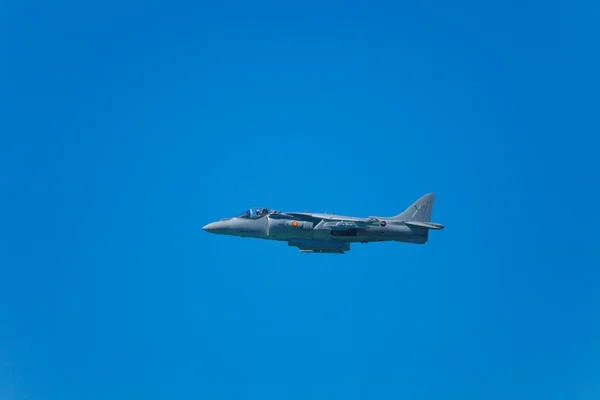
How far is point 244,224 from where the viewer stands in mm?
54125

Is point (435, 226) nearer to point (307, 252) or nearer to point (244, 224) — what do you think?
point (307, 252)

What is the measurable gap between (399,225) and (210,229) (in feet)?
48.2

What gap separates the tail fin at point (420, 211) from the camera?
183 feet

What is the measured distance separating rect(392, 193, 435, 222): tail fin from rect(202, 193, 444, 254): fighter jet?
427 mm

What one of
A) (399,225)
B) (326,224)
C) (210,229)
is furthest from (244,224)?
(399,225)

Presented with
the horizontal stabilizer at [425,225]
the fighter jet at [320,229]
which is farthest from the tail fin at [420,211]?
the horizontal stabilizer at [425,225]

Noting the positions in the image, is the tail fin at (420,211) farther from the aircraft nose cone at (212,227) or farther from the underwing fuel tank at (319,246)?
the aircraft nose cone at (212,227)

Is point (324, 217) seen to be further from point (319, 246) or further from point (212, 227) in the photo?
point (212, 227)

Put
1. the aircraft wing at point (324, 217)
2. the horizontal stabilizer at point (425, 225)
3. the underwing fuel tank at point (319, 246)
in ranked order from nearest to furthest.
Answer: the aircraft wing at point (324, 217), the underwing fuel tank at point (319, 246), the horizontal stabilizer at point (425, 225)

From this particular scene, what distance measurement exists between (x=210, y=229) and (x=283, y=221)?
5.97 meters

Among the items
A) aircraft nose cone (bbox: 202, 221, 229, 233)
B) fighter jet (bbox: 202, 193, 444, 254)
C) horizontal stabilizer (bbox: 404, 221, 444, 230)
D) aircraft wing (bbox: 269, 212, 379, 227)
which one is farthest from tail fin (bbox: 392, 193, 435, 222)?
aircraft nose cone (bbox: 202, 221, 229, 233)

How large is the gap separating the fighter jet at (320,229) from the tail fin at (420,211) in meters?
0.43

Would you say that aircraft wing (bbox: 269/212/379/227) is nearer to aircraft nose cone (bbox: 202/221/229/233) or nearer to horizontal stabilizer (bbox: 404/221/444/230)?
horizontal stabilizer (bbox: 404/221/444/230)

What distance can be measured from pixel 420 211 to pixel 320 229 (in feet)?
29.4
